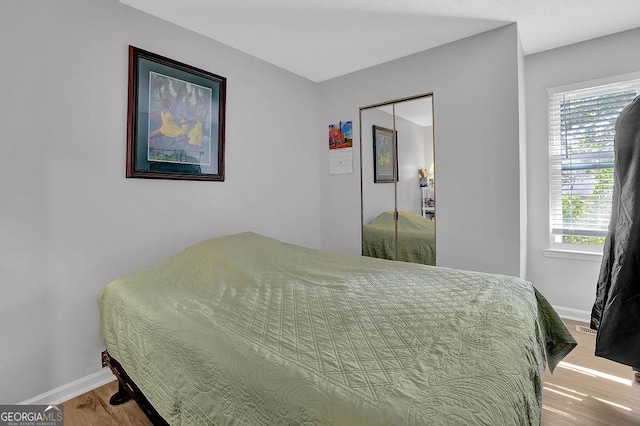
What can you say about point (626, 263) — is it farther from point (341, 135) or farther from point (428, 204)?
point (341, 135)

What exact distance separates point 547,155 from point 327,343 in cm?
294

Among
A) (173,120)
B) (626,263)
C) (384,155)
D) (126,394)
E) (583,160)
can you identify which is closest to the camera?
(626,263)

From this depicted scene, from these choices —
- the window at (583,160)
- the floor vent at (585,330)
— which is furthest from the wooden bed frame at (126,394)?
the window at (583,160)

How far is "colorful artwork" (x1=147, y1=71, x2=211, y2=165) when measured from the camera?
6.98 feet

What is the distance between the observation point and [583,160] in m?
2.77

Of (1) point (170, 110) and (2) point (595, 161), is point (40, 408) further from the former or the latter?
(2) point (595, 161)

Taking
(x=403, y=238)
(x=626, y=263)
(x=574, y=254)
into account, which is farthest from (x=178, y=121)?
(x=574, y=254)

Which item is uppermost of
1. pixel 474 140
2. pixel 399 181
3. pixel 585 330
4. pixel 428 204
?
pixel 474 140

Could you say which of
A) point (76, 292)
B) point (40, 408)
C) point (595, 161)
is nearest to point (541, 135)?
point (595, 161)

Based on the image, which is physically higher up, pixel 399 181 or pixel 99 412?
pixel 399 181

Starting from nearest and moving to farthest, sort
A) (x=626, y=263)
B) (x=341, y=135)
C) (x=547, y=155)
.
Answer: (x=626, y=263) → (x=547, y=155) → (x=341, y=135)

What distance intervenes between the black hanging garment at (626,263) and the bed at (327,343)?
0.27 m

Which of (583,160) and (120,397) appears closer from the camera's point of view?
(120,397)

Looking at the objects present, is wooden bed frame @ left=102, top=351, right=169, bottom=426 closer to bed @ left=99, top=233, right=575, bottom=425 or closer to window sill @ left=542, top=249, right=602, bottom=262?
bed @ left=99, top=233, right=575, bottom=425
